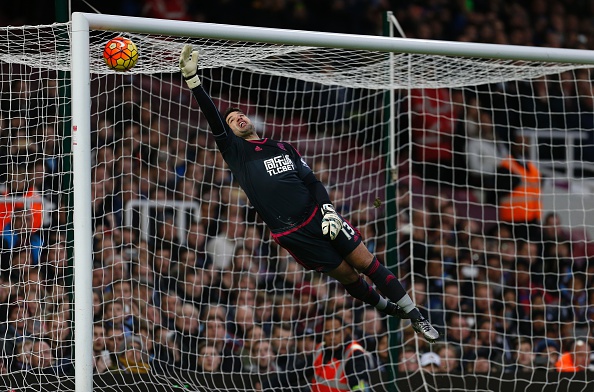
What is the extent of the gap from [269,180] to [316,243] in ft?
1.78

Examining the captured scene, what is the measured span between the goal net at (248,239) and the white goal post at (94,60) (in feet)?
0.31

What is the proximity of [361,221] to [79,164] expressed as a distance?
14.5 ft

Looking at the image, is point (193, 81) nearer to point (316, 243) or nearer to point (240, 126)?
point (240, 126)

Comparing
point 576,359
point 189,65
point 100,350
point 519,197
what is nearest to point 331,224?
point 189,65

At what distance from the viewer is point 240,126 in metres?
6.73

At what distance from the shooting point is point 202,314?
893 centimetres

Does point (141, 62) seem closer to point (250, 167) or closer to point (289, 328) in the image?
point (250, 167)

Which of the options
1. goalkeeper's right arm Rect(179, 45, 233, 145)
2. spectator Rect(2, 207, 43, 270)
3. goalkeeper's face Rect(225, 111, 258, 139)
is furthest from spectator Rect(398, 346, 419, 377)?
spectator Rect(2, 207, 43, 270)

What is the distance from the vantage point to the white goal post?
19.3 feet

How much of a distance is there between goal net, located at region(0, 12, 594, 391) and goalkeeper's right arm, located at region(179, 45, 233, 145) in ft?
1.16

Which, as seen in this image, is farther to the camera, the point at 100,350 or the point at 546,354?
the point at 546,354

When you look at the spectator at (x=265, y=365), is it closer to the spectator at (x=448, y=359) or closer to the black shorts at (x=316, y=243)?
the spectator at (x=448, y=359)

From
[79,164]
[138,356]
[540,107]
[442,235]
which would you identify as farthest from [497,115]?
[79,164]

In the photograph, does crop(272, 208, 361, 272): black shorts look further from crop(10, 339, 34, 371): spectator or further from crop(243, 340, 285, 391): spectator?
crop(10, 339, 34, 371): spectator
